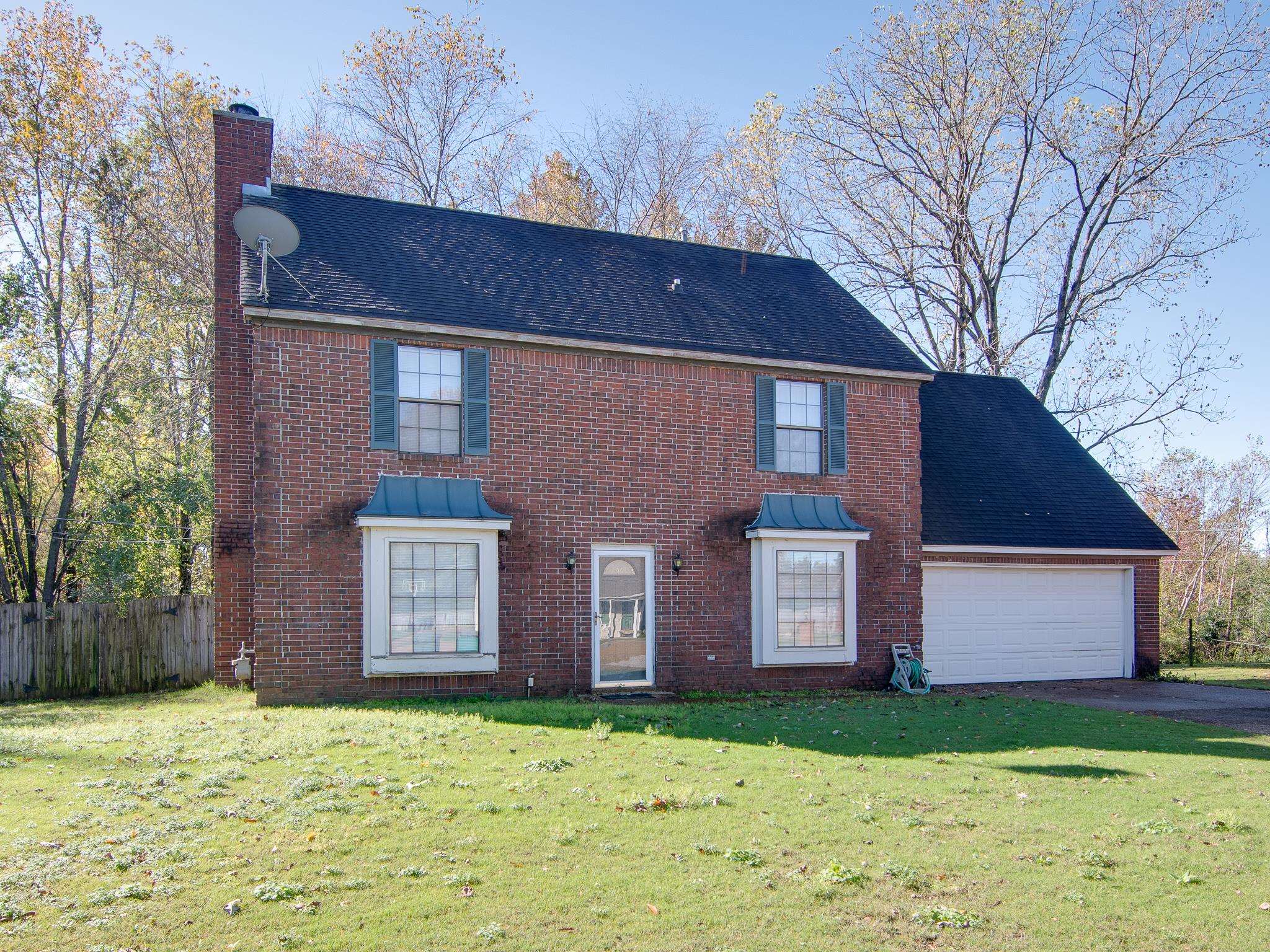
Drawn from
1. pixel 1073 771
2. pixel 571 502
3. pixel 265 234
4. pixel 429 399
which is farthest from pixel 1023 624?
pixel 265 234

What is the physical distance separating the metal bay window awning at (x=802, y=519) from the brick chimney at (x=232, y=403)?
293 inches

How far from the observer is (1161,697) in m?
15.2

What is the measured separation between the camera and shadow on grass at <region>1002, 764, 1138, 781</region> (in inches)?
340

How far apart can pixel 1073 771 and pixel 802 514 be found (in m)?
6.55

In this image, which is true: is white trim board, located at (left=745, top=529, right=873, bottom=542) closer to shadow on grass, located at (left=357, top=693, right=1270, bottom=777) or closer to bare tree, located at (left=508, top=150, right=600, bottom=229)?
shadow on grass, located at (left=357, top=693, right=1270, bottom=777)

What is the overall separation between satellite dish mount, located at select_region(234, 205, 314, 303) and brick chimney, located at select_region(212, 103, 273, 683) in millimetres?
1670

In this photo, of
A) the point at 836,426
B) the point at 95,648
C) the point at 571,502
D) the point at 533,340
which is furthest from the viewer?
the point at 95,648

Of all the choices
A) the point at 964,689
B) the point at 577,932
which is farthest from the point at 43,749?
the point at 964,689

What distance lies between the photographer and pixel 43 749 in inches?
361

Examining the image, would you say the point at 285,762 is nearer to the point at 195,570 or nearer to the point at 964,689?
the point at 964,689

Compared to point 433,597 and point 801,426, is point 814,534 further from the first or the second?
point 433,597

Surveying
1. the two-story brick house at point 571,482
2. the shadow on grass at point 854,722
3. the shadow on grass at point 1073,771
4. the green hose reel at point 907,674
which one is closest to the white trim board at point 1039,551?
the two-story brick house at point 571,482

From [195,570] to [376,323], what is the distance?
15.5 meters

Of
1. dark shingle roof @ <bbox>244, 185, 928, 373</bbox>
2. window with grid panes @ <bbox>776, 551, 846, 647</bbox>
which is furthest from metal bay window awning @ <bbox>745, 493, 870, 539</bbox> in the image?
dark shingle roof @ <bbox>244, 185, 928, 373</bbox>
